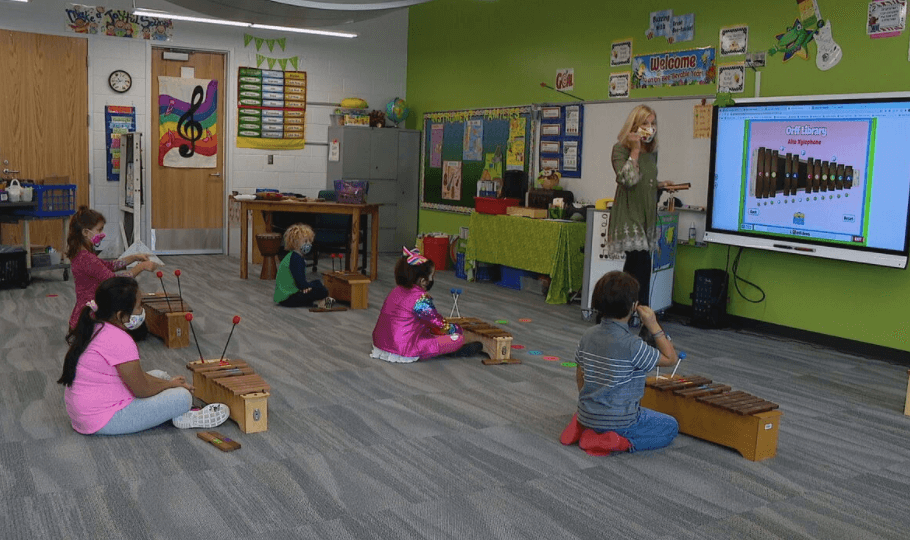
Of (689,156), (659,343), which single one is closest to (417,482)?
(659,343)

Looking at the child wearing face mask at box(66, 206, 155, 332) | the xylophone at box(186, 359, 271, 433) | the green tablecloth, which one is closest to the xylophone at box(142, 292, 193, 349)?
the child wearing face mask at box(66, 206, 155, 332)

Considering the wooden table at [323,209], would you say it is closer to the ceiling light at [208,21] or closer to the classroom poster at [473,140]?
the classroom poster at [473,140]

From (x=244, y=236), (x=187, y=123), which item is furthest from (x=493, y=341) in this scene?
(x=187, y=123)

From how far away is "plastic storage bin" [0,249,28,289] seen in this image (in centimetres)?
745

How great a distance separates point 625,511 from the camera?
3.17 metres

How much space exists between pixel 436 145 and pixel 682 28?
13.7ft

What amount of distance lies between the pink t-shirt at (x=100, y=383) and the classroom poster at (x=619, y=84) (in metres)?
5.50

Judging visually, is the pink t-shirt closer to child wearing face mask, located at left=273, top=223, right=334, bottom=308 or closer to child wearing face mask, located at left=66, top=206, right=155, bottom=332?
child wearing face mask, located at left=66, top=206, right=155, bottom=332

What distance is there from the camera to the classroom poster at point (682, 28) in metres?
7.19

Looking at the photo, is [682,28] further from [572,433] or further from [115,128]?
[115,128]

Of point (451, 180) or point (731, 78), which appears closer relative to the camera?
point (731, 78)

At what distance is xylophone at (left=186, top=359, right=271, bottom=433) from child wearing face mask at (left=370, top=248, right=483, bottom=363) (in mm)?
1170

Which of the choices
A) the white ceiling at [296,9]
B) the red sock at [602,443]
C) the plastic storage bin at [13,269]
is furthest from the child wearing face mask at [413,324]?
the plastic storage bin at [13,269]

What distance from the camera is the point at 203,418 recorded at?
389 cm
